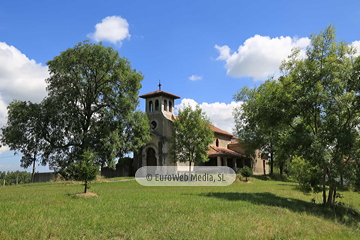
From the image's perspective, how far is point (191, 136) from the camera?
2914 centimetres

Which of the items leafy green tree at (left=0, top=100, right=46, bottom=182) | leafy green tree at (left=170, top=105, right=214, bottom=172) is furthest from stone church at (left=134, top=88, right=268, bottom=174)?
leafy green tree at (left=0, top=100, right=46, bottom=182)

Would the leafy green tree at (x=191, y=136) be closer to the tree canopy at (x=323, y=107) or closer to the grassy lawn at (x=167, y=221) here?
the tree canopy at (x=323, y=107)

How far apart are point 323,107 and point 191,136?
16247 millimetres

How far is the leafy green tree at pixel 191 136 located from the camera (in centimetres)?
2912

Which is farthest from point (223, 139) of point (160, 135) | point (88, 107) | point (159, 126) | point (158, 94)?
point (88, 107)

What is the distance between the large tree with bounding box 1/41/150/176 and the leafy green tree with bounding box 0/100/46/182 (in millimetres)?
520

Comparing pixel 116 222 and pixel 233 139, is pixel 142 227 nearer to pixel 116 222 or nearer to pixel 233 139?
pixel 116 222

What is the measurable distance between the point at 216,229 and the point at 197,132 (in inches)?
817

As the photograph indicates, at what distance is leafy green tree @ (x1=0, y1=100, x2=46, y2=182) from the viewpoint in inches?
→ 1123

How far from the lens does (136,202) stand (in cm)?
1182

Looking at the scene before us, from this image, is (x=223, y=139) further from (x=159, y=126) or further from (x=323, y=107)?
Answer: (x=323, y=107)

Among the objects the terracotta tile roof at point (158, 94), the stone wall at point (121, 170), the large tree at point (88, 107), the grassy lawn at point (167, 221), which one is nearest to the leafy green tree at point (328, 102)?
the grassy lawn at point (167, 221)

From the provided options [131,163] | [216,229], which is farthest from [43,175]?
[216,229]

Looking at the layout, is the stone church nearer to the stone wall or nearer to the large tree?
the stone wall
